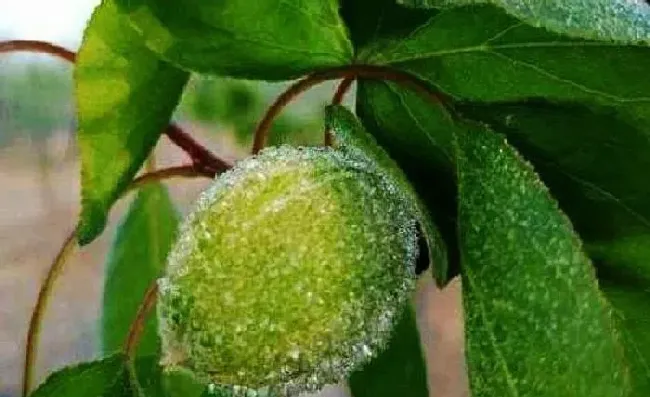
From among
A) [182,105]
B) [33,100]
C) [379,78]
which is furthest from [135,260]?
[33,100]

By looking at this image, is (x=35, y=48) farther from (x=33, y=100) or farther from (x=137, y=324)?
(x=33, y=100)

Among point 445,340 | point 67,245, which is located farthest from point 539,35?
point 445,340

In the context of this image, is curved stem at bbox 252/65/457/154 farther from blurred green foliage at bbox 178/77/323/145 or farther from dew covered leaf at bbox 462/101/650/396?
blurred green foliage at bbox 178/77/323/145

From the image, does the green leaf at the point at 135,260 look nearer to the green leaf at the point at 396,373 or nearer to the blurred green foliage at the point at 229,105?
the green leaf at the point at 396,373

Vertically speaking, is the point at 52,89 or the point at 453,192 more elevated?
the point at 453,192

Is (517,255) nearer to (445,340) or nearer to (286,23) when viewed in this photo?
(286,23)
